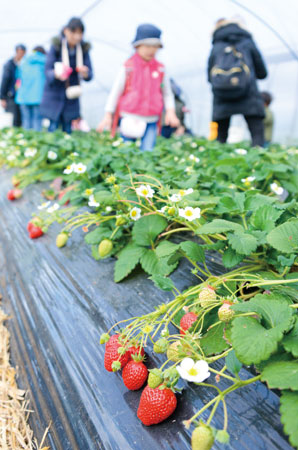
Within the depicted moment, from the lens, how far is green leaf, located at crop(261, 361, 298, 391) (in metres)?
0.57

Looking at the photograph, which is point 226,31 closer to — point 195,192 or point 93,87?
point 195,192

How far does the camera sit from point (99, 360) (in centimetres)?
102

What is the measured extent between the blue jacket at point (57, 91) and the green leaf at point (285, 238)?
353cm

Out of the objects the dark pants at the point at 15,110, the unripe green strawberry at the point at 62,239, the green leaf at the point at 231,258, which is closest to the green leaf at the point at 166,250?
the green leaf at the point at 231,258

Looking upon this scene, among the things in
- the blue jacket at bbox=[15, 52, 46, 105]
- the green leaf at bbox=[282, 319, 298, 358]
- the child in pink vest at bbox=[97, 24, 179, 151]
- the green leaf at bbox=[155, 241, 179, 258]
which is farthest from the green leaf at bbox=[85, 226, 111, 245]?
the blue jacket at bbox=[15, 52, 46, 105]

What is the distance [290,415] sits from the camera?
55 cm

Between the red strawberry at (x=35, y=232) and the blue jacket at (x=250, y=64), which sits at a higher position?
the blue jacket at (x=250, y=64)

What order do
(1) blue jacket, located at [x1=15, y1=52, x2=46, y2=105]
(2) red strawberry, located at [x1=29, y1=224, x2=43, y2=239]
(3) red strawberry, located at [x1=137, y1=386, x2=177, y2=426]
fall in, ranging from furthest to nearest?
(1) blue jacket, located at [x1=15, y1=52, x2=46, y2=105] → (2) red strawberry, located at [x1=29, y1=224, x2=43, y2=239] → (3) red strawberry, located at [x1=137, y1=386, x2=177, y2=426]

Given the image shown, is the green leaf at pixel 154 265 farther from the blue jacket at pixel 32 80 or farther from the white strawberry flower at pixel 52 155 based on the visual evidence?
the blue jacket at pixel 32 80

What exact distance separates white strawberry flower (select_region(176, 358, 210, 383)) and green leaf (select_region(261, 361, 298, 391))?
3.8 inches

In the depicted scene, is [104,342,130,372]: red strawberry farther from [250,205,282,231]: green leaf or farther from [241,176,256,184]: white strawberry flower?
[241,176,256,184]: white strawberry flower

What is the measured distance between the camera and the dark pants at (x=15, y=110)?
6.46 metres

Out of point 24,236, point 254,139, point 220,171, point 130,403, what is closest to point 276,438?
point 130,403

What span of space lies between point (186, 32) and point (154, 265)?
348 inches
